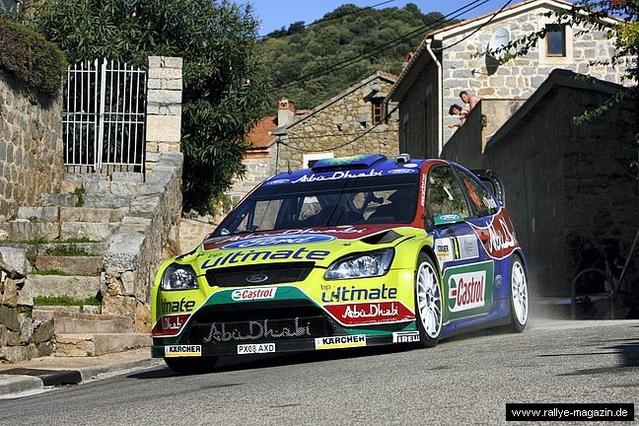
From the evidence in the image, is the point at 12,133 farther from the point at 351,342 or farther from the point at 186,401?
the point at 186,401

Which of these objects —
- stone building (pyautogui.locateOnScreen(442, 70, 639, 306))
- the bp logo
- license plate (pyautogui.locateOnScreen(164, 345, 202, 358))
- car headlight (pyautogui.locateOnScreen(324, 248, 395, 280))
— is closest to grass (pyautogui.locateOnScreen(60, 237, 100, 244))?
license plate (pyautogui.locateOnScreen(164, 345, 202, 358))

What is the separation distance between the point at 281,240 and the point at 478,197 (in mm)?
2779

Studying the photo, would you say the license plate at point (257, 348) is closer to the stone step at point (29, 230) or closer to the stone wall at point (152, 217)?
the stone wall at point (152, 217)

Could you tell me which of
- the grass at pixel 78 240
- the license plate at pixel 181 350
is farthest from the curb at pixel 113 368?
the grass at pixel 78 240

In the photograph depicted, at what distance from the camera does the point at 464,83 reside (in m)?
34.8

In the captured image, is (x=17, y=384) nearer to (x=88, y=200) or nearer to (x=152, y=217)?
(x=152, y=217)

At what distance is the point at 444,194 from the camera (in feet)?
34.2

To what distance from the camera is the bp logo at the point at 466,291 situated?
31.6 feet

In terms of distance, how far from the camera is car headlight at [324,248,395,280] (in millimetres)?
8703

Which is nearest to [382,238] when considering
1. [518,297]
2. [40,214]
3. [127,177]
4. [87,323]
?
[518,297]

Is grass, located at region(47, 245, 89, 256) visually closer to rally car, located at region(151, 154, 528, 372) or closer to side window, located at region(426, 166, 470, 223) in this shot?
rally car, located at region(151, 154, 528, 372)

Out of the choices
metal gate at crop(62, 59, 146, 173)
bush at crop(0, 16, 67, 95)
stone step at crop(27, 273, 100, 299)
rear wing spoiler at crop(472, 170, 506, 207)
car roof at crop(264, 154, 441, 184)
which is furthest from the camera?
metal gate at crop(62, 59, 146, 173)

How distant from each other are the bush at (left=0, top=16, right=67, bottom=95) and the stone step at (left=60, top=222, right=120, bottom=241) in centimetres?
250

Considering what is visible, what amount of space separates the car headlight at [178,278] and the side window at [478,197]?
118 inches
